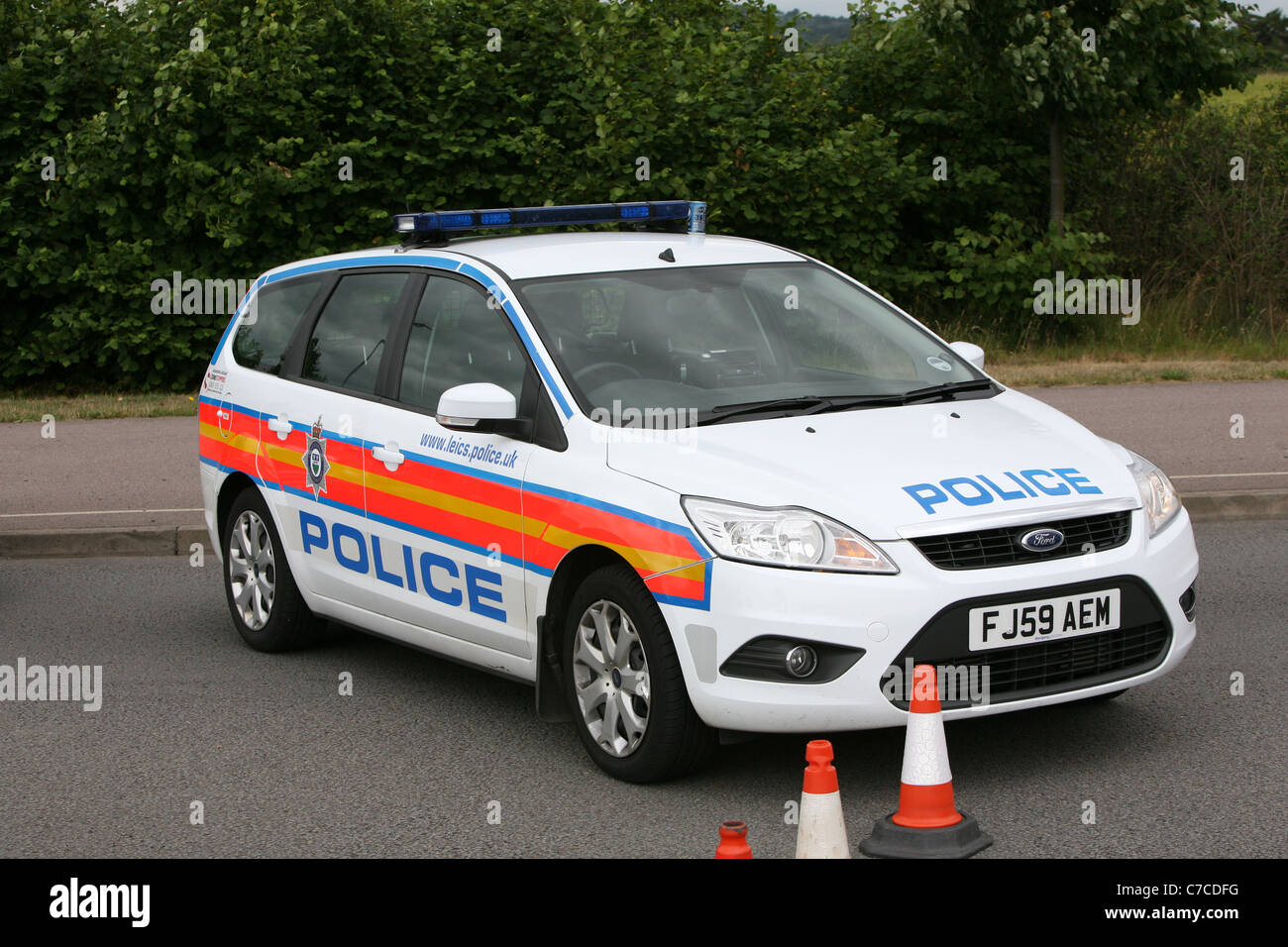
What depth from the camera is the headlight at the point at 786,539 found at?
521 centimetres

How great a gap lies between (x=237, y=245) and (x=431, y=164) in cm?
195

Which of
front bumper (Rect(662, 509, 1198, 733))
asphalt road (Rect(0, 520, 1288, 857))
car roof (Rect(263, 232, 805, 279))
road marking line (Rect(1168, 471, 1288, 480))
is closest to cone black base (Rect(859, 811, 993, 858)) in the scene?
asphalt road (Rect(0, 520, 1288, 857))

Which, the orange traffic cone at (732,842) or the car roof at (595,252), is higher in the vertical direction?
the car roof at (595,252)

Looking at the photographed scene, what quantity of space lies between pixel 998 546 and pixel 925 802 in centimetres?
91

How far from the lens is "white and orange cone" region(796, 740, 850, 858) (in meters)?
4.45

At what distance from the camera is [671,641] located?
17.8ft

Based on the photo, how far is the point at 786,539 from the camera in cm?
527

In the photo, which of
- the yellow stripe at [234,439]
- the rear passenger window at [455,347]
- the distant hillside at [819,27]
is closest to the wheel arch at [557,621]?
the rear passenger window at [455,347]

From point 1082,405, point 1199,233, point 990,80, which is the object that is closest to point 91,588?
point 1082,405

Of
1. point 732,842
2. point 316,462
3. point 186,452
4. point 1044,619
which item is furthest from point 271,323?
point 186,452

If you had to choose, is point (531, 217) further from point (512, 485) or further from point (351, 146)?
point (351, 146)

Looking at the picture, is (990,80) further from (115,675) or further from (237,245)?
(115,675)

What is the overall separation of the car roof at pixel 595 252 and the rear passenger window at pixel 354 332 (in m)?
0.13

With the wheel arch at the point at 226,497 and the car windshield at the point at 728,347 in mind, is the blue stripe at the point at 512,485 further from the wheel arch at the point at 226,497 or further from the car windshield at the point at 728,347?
the car windshield at the point at 728,347
